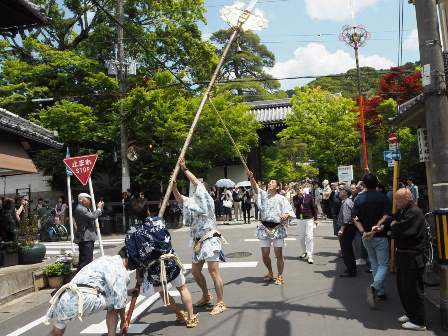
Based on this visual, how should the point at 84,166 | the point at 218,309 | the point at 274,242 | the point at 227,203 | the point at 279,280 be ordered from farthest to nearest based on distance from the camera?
the point at 227,203 → the point at 84,166 → the point at 279,280 → the point at 274,242 → the point at 218,309

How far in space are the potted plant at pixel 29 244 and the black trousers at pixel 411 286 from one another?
8208mm

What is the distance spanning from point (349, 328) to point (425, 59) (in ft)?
12.0

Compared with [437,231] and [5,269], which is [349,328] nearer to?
[437,231]

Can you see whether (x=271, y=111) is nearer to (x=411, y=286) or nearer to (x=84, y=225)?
(x=84, y=225)

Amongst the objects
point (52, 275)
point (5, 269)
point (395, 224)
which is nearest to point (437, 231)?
point (395, 224)

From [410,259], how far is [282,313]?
1.89 m

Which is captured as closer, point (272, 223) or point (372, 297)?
point (372, 297)

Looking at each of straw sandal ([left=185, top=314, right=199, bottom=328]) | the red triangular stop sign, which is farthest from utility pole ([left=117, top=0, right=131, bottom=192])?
straw sandal ([left=185, top=314, right=199, bottom=328])

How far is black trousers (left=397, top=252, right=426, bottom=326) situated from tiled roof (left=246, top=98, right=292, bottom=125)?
2136 centimetres

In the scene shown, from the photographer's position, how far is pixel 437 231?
5.10 m

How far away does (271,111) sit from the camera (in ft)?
90.8

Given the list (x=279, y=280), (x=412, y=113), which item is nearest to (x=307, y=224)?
(x=279, y=280)

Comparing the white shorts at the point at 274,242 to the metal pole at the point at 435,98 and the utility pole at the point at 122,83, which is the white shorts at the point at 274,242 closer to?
the metal pole at the point at 435,98

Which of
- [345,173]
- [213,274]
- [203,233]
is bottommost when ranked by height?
[213,274]
